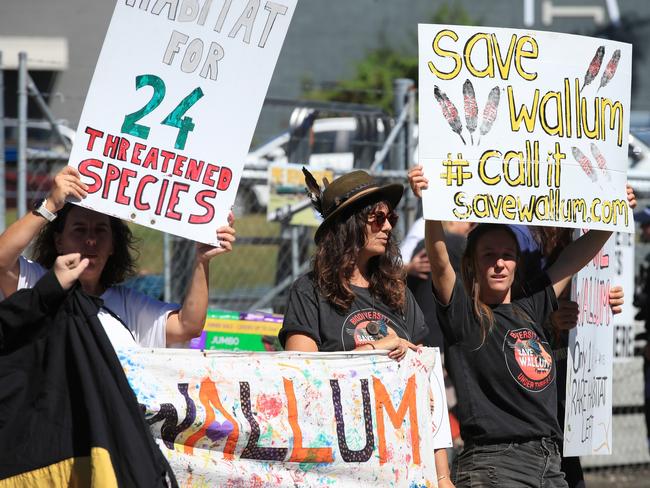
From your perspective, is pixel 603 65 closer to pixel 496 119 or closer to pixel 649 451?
pixel 496 119

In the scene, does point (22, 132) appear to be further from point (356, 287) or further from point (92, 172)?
point (356, 287)

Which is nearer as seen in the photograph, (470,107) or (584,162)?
(470,107)

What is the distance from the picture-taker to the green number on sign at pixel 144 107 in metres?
3.68

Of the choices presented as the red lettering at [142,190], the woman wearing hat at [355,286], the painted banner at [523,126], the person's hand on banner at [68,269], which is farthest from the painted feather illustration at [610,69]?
the person's hand on banner at [68,269]

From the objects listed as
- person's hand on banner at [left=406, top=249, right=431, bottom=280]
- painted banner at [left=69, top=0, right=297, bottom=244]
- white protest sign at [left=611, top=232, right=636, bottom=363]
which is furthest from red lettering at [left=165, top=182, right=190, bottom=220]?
A: white protest sign at [left=611, top=232, right=636, bottom=363]

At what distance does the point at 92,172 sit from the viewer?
11.9 ft

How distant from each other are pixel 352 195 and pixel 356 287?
0.37m

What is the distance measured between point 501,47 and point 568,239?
1120mm

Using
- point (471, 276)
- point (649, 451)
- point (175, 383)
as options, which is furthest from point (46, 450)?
point (649, 451)

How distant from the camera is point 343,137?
9.12m

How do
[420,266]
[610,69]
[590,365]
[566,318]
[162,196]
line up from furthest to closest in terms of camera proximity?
[420,266] → [590,365] → [566,318] → [610,69] → [162,196]

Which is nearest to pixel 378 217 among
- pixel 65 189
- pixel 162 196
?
pixel 162 196

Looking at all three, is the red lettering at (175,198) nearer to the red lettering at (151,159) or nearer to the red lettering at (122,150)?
the red lettering at (151,159)

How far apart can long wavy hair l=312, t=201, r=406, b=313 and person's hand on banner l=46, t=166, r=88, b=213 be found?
3.28 ft
